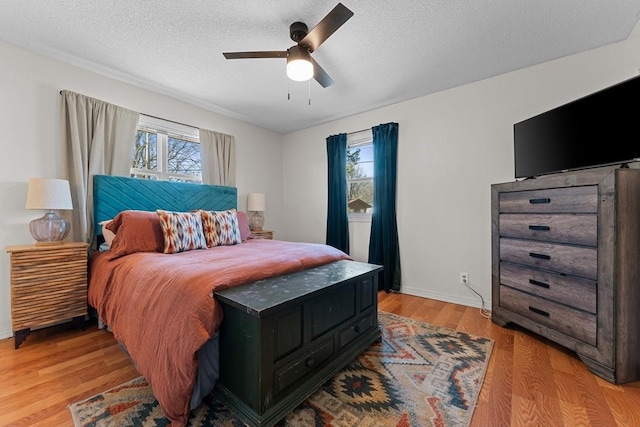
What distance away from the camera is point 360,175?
3832mm

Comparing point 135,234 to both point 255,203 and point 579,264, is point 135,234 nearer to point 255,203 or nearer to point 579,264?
point 255,203

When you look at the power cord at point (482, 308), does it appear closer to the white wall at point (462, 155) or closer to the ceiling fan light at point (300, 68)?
the white wall at point (462, 155)

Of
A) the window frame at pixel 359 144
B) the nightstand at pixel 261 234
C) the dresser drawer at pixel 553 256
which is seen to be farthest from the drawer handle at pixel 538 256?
the nightstand at pixel 261 234

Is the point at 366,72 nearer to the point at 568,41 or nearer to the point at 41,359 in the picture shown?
the point at 568,41

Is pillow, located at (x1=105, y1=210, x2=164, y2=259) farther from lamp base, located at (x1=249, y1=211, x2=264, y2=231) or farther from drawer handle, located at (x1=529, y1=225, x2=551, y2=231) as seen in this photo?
drawer handle, located at (x1=529, y1=225, x2=551, y2=231)

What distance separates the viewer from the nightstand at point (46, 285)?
1.95 meters

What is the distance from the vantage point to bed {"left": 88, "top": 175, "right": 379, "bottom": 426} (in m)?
1.23

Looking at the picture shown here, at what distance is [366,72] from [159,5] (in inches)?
70.5

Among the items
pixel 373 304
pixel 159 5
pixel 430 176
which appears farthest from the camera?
pixel 430 176

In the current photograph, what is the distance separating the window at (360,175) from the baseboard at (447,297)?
108 cm

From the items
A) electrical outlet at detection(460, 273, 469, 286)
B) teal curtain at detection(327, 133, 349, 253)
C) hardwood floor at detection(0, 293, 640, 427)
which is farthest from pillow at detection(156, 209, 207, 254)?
electrical outlet at detection(460, 273, 469, 286)

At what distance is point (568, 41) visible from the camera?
7.07 ft

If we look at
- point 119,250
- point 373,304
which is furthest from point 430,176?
point 119,250

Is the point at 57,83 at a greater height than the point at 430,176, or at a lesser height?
greater
